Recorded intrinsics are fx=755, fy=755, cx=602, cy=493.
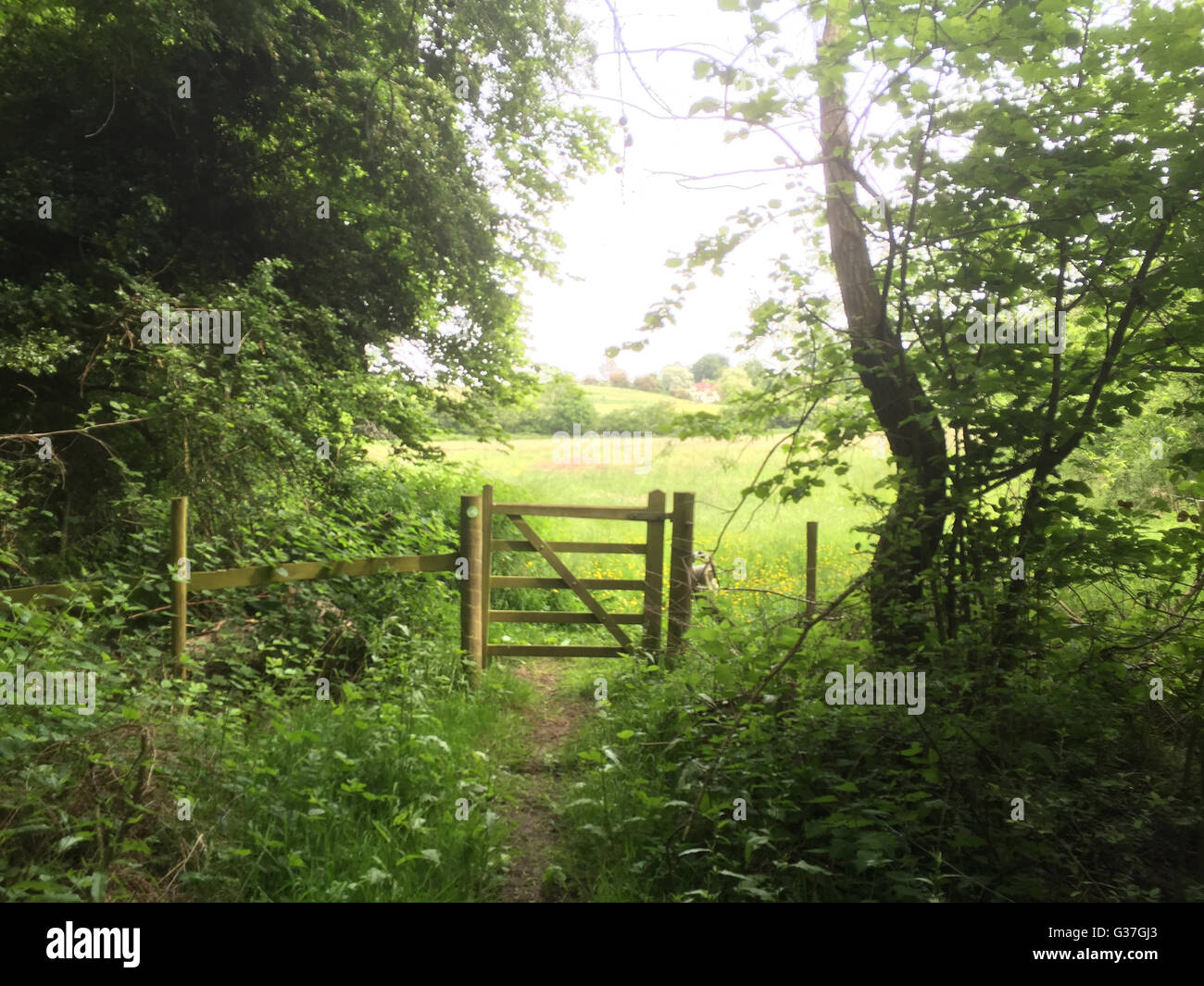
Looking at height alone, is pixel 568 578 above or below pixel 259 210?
below

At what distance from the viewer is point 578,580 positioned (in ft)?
22.5

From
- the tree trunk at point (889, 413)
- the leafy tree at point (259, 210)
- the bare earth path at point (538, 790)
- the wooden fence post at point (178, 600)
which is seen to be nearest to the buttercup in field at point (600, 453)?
the leafy tree at point (259, 210)

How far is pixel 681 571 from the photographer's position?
658 cm

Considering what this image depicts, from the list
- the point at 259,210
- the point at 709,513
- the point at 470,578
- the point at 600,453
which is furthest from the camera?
the point at 600,453

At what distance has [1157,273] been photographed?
12.0ft

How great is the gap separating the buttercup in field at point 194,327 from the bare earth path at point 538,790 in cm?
409

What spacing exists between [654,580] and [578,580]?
690 millimetres

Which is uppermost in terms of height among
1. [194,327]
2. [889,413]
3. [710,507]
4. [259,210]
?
[259,210]

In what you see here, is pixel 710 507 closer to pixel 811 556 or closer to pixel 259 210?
pixel 811 556

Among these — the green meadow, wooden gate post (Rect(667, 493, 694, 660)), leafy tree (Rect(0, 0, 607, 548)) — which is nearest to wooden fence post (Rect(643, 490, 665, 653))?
wooden gate post (Rect(667, 493, 694, 660))

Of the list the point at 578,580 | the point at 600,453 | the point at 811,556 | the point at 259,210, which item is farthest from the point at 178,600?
the point at 600,453

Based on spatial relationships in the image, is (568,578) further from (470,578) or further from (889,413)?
(889,413)

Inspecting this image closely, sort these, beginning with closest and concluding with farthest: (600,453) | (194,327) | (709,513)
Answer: (194,327), (709,513), (600,453)

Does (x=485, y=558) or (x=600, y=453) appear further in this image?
(x=600, y=453)
